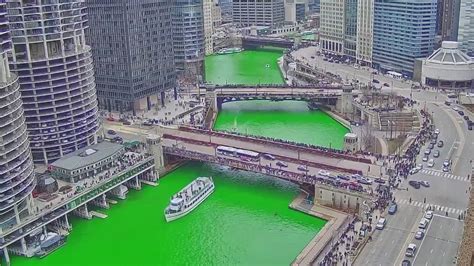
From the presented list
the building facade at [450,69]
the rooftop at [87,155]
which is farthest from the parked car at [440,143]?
the rooftop at [87,155]

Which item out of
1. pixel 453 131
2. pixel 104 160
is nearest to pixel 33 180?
pixel 104 160

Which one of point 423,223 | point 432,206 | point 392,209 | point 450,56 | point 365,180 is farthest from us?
point 450,56

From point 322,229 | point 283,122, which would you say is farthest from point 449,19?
point 322,229

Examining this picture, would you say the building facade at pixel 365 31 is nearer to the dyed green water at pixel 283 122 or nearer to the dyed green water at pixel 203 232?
the dyed green water at pixel 283 122

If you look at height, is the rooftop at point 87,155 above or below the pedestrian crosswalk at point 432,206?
above

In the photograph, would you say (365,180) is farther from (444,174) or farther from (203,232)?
(203,232)

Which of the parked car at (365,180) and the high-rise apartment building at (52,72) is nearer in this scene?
the parked car at (365,180)

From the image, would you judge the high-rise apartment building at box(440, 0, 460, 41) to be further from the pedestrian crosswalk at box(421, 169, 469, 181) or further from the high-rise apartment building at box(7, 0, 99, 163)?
the high-rise apartment building at box(7, 0, 99, 163)
